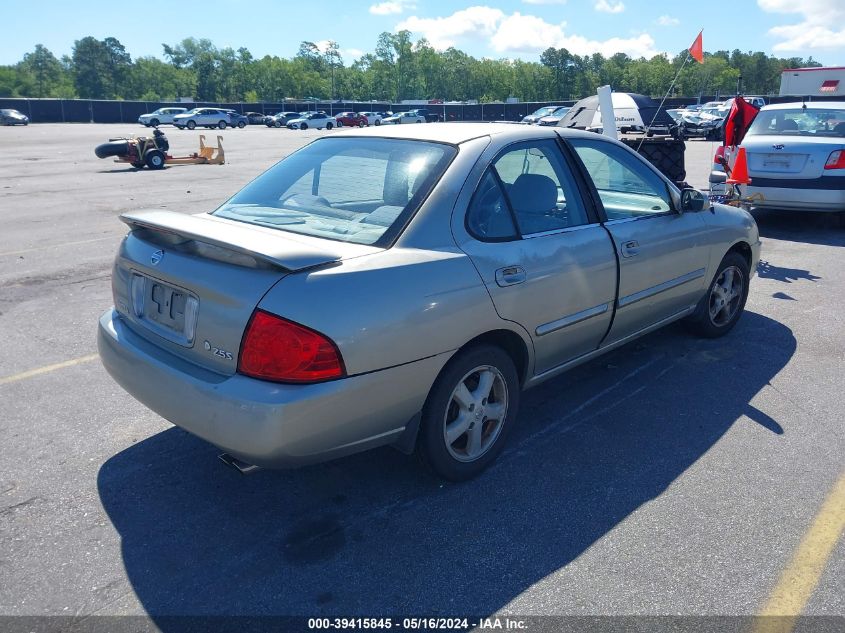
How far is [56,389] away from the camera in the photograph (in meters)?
4.37

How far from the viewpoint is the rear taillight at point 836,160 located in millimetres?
8977

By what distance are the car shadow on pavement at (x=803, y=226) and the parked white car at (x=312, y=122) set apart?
4983cm

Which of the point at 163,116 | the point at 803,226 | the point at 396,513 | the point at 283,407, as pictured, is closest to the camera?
the point at 283,407

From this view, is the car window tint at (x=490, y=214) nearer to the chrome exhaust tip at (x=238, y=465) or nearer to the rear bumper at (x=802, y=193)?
the chrome exhaust tip at (x=238, y=465)

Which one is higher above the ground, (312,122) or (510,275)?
(312,122)

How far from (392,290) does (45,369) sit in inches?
124

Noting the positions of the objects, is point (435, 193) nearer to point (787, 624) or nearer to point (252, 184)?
point (252, 184)

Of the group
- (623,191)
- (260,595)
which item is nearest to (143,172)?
(623,191)

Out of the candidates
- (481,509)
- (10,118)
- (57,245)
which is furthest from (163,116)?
(481,509)

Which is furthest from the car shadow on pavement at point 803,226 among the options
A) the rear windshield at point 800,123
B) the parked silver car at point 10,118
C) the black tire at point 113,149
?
the parked silver car at point 10,118

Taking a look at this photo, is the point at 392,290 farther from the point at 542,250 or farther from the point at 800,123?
the point at 800,123

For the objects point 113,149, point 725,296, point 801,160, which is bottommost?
point 725,296

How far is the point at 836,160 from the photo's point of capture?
898 centimetres

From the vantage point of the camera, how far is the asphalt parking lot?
2.61m
